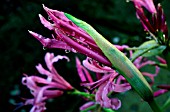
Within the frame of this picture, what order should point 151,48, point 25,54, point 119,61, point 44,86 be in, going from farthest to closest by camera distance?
point 25,54 < point 44,86 < point 151,48 < point 119,61

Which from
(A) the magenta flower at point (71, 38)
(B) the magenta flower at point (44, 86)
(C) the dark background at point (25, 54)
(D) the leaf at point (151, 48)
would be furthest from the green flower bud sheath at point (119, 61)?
(C) the dark background at point (25, 54)

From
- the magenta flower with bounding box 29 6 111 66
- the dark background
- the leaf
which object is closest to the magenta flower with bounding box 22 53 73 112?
the leaf

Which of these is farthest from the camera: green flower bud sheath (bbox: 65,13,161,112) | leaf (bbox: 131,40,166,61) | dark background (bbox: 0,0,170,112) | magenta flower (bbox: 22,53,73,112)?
dark background (bbox: 0,0,170,112)

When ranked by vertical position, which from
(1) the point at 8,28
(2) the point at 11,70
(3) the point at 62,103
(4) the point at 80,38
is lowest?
(3) the point at 62,103

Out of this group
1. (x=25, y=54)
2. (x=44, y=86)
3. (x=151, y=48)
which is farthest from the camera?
(x=25, y=54)

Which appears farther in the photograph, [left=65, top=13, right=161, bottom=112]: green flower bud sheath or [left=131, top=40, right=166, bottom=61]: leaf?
[left=131, top=40, right=166, bottom=61]: leaf

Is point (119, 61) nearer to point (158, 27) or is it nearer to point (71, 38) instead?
point (71, 38)

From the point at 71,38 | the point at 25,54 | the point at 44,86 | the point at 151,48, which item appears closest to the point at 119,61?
the point at 71,38

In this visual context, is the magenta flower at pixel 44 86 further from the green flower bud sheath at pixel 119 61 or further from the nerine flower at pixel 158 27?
the green flower bud sheath at pixel 119 61

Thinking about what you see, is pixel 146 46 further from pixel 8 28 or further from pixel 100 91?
pixel 8 28

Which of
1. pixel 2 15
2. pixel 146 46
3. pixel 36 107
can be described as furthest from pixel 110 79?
pixel 2 15

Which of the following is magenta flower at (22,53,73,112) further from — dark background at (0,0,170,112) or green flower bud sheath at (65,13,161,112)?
dark background at (0,0,170,112)
